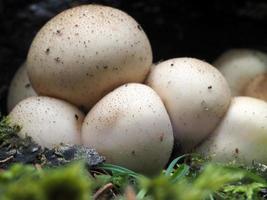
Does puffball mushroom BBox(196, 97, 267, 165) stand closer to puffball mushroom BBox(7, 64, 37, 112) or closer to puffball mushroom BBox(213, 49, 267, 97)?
puffball mushroom BBox(213, 49, 267, 97)

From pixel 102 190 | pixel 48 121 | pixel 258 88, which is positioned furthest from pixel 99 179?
pixel 258 88

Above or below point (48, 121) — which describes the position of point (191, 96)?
above

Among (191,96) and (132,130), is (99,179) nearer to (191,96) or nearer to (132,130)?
(132,130)

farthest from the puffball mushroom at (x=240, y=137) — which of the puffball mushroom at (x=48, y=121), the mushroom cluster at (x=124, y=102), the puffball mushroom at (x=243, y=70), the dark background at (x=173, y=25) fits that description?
the dark background at (x=173, y=25)

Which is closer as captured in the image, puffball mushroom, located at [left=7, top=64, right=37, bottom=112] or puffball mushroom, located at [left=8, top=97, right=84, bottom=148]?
→ puffball mushroom, located at [left=8, top=97, right=84, bottom=148]

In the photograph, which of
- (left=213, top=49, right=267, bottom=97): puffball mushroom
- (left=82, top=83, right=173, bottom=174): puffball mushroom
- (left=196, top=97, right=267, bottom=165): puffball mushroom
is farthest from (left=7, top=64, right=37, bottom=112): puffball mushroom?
→ (left=213, top=49, right=267, bottom=97): puffball mushroom

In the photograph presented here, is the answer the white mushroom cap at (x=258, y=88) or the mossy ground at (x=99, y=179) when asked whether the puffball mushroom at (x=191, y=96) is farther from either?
the white mushroom cap at (x=258, y=88)
